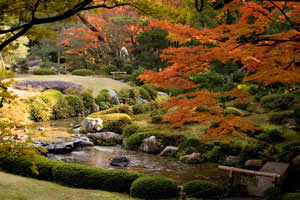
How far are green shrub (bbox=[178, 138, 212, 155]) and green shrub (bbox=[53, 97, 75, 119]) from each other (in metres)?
8.97

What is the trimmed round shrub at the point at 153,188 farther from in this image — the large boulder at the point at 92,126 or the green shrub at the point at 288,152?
the large boulder at the point at 92,126

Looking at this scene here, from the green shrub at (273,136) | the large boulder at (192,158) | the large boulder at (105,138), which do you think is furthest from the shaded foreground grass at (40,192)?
the green shrub at (273,136)

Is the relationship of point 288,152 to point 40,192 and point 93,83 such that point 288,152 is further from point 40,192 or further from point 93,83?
point 93,83

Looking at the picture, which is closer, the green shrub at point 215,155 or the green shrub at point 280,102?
the green shrub at point 215,155

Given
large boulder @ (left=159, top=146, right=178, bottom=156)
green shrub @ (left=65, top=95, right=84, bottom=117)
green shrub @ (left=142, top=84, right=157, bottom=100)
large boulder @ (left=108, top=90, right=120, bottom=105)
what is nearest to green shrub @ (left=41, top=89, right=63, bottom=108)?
green shrub @ (left=65, top=95, right=84, bottom=117)

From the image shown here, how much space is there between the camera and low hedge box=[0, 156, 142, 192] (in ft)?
21.6

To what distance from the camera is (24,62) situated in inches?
1308

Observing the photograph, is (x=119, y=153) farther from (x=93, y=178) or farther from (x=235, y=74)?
(x=235, y=74)

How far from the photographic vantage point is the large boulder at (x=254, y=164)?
8.45 m

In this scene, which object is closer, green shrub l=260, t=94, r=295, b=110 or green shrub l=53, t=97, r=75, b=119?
green shrub l=260, t=94, r=295, b=110

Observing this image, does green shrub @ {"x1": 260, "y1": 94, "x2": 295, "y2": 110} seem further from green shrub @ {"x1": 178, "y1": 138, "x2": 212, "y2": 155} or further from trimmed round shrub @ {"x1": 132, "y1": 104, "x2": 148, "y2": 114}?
trimmed round shrub @ {"x1": 132, "y1": 104, "x2": 148, "y2": 114}

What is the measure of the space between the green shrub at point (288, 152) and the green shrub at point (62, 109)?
40.6ft

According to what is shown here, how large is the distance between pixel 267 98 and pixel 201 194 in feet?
30.4

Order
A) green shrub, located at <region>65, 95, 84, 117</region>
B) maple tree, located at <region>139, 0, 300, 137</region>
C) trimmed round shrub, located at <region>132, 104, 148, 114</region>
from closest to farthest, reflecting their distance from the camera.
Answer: maple tree, located at <region>139, 0, 300, 137</region> < trimmed round shrub, located at <region>132, 104, 148, 114</region> < green shrub, located at <region>65, 95, 84, 117</region>
